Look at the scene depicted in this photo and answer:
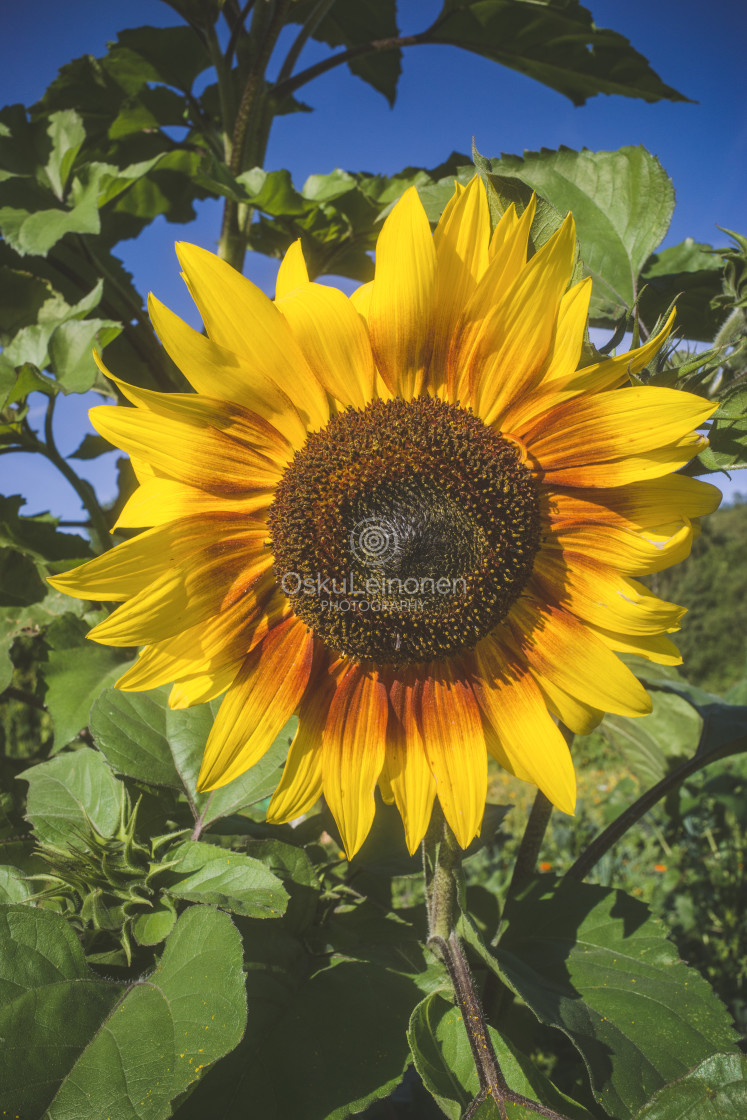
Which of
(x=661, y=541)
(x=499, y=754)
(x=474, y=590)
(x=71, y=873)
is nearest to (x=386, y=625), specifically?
(x=474, y=590)

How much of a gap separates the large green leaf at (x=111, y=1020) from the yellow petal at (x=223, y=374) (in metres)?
0.59

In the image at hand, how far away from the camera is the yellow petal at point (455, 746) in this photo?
94 cm

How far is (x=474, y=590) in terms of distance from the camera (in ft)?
3.28

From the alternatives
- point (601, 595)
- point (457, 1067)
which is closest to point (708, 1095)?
point (457, 1067)

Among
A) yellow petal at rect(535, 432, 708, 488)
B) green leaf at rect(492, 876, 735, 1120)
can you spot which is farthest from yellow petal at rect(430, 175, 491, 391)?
green leaf at rect(492, 876, 735, 1120)

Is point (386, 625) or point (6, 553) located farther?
point (6, 553)

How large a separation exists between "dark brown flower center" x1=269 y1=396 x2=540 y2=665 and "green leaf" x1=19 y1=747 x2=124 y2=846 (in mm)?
362

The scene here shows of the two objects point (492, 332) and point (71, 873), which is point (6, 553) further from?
point (492, 332)

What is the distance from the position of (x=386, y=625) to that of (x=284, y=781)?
0.81 ft

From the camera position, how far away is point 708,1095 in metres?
0.74

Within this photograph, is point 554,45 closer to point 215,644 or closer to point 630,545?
point 630,545

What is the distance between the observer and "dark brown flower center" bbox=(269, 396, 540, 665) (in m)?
0.97

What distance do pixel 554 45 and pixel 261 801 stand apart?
1.73 meters

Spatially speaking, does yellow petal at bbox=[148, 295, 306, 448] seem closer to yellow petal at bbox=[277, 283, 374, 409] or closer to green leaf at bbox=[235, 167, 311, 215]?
yellow petal at bbox=[277, 283, 374, 409]
